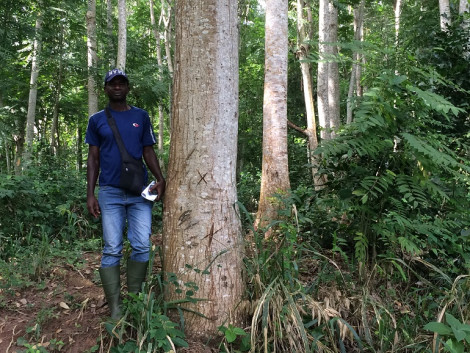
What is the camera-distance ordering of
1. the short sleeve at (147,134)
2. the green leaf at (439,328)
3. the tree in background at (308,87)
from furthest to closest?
the tree in background at (308,87) → the short sleeve at (147,134) → the green leaf at (439,328)

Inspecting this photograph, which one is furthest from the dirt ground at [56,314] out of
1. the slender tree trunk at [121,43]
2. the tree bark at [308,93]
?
the slender tree trunk at [121,43]

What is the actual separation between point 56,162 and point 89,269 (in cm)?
484

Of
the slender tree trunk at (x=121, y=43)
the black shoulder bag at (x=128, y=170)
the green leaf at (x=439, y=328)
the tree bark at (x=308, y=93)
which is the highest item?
the slender tree trunk at (x=121, y=43)

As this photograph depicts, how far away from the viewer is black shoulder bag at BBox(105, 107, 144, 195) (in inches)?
132

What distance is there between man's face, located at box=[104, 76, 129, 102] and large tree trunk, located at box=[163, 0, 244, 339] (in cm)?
68

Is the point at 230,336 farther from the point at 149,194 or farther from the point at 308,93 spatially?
the point at 308,93

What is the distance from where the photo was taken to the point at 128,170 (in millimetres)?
3361

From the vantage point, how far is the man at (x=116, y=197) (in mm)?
3320

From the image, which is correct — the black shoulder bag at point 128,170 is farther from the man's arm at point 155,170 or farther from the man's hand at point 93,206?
the man's hand at point 93,206

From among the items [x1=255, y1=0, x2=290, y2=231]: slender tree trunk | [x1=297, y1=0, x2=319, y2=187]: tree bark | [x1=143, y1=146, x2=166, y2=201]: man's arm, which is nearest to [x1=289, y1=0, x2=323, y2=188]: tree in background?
[x1=297, y1=0, x2=319, y2=187]: tree bark

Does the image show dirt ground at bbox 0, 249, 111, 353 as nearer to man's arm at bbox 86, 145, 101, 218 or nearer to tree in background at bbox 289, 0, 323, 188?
man's arm at bbox 86, 145, 101, 218

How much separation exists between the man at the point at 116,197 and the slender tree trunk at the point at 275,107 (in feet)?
8.95

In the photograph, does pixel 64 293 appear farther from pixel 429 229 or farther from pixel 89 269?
pixel 429 229

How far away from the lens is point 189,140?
3.02 meters
